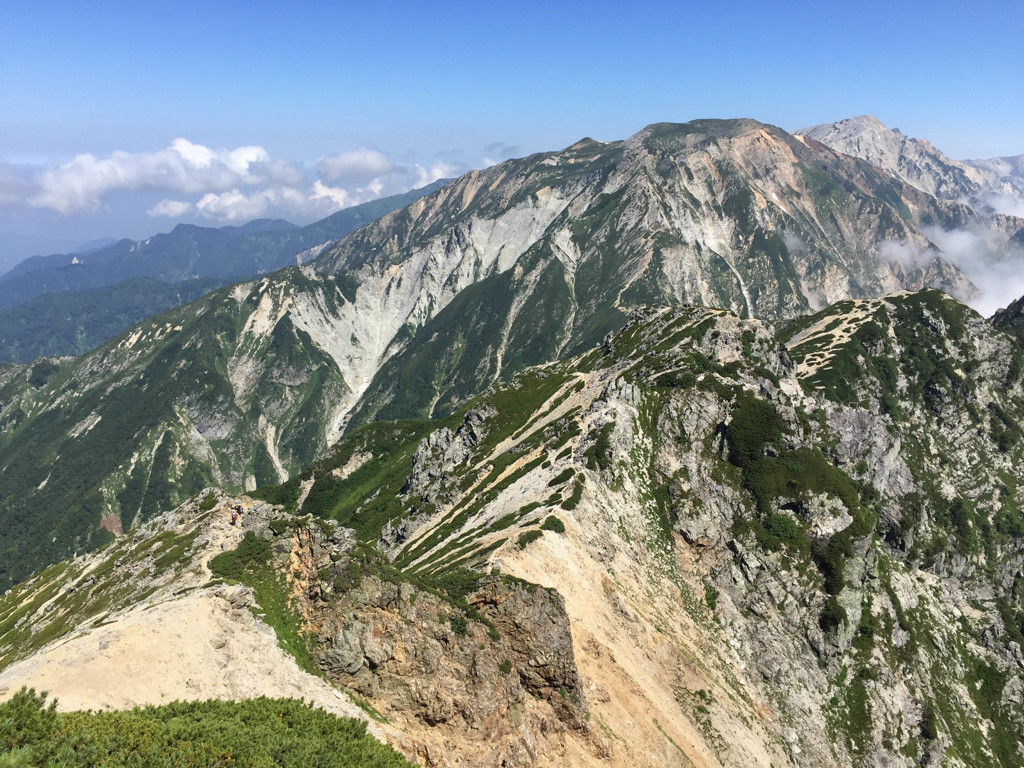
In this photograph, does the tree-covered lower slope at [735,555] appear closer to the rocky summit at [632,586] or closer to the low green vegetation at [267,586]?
the rocky summit at [632,586]

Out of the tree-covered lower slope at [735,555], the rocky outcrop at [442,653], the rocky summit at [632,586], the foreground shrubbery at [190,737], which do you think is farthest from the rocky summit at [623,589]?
the foreground shrubbery at [190,737]

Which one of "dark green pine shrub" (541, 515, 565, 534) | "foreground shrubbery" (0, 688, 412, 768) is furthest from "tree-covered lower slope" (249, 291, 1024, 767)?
"foreground shrubbery" (0, 688, 412, 768)

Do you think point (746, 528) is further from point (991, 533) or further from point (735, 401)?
point (991, 533)

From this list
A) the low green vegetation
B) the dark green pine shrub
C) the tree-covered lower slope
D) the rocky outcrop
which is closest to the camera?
the low green vegetation

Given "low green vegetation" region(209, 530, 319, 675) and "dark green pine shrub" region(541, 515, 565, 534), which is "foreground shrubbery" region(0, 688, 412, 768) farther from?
"dark green pine shrub" region(541, 515, 565, 534)

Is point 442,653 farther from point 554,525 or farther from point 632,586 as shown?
point 632,586

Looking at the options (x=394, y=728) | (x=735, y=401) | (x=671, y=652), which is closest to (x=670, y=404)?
(x=735, y=401)
